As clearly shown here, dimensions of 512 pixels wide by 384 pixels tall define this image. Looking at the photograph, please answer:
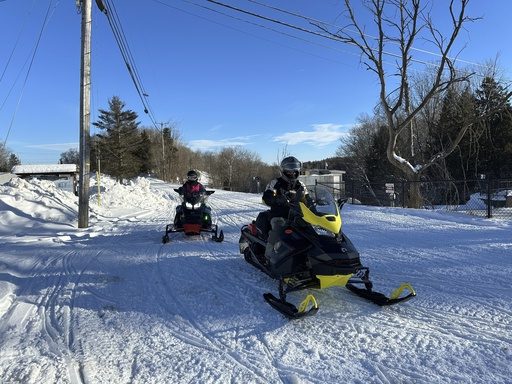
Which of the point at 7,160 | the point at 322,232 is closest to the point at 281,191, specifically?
the point at 322,232

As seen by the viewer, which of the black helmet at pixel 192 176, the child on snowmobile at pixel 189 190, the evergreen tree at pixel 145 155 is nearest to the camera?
the child on snowmobile at pixel 189 190

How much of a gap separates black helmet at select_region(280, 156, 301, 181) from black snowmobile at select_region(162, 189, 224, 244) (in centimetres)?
375

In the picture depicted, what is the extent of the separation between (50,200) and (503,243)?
13.4m

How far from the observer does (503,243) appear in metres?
8.38

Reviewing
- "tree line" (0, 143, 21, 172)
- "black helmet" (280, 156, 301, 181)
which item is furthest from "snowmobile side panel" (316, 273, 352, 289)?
"tree line" (0, 143, 21, 172)

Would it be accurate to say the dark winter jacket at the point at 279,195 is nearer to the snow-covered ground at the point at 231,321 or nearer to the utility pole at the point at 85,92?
the snow-covered ground at the point at 231,321

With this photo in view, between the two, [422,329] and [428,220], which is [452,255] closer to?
[422,329]

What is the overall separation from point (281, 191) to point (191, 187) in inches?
196

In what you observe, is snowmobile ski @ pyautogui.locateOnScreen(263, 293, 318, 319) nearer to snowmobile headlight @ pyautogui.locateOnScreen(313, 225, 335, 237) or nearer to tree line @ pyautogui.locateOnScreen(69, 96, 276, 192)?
snowmobile headlight @ pyautogui.locateOnScreen(313, 225, 335, 237)

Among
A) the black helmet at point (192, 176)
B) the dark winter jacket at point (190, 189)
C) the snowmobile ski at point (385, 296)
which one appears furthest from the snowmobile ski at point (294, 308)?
the black helmet at point (192, 176)

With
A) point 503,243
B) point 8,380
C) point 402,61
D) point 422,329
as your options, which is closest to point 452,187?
point 402,61

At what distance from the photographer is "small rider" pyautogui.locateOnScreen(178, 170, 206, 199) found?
395 inches

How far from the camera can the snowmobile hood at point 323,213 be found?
460cm

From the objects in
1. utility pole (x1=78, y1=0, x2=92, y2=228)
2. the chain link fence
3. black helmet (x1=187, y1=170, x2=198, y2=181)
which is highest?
utility pole (x1=78, y1=0, x2=92, y2=228)
